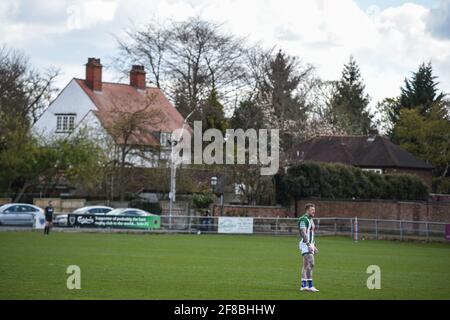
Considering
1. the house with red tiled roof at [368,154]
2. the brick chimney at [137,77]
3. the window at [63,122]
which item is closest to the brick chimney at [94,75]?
the window at [63,122]

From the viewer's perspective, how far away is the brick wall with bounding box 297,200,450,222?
60500mm

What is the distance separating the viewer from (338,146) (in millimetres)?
80812

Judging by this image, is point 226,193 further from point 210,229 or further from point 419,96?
point 419,96

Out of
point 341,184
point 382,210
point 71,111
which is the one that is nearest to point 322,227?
point 382,210

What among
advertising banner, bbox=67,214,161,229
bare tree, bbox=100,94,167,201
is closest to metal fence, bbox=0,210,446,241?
advertising banner, bbox=67,214,161,229

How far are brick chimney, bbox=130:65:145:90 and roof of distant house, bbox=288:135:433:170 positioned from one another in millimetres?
16047

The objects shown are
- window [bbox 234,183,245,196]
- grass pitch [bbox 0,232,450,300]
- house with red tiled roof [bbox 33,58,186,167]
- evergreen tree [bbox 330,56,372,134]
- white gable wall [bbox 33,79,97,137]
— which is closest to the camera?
grass pitch [bbox 0,232,450,300]

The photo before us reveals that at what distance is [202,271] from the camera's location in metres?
24.0

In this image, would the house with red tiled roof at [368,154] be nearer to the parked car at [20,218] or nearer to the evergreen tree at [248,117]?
the evergreen tree at [248,117]

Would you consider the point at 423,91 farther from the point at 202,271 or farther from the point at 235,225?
the point at 202,271

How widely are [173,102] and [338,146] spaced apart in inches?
702

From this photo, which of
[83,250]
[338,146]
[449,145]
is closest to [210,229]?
[83,250]

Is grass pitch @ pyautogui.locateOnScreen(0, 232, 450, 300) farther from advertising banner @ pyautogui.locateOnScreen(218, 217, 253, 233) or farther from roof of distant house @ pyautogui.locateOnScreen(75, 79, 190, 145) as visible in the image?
roof of distant house @ pyautogui.locateOnScreen(75, 79, 190, 145)

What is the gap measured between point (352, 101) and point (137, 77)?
32746mm
